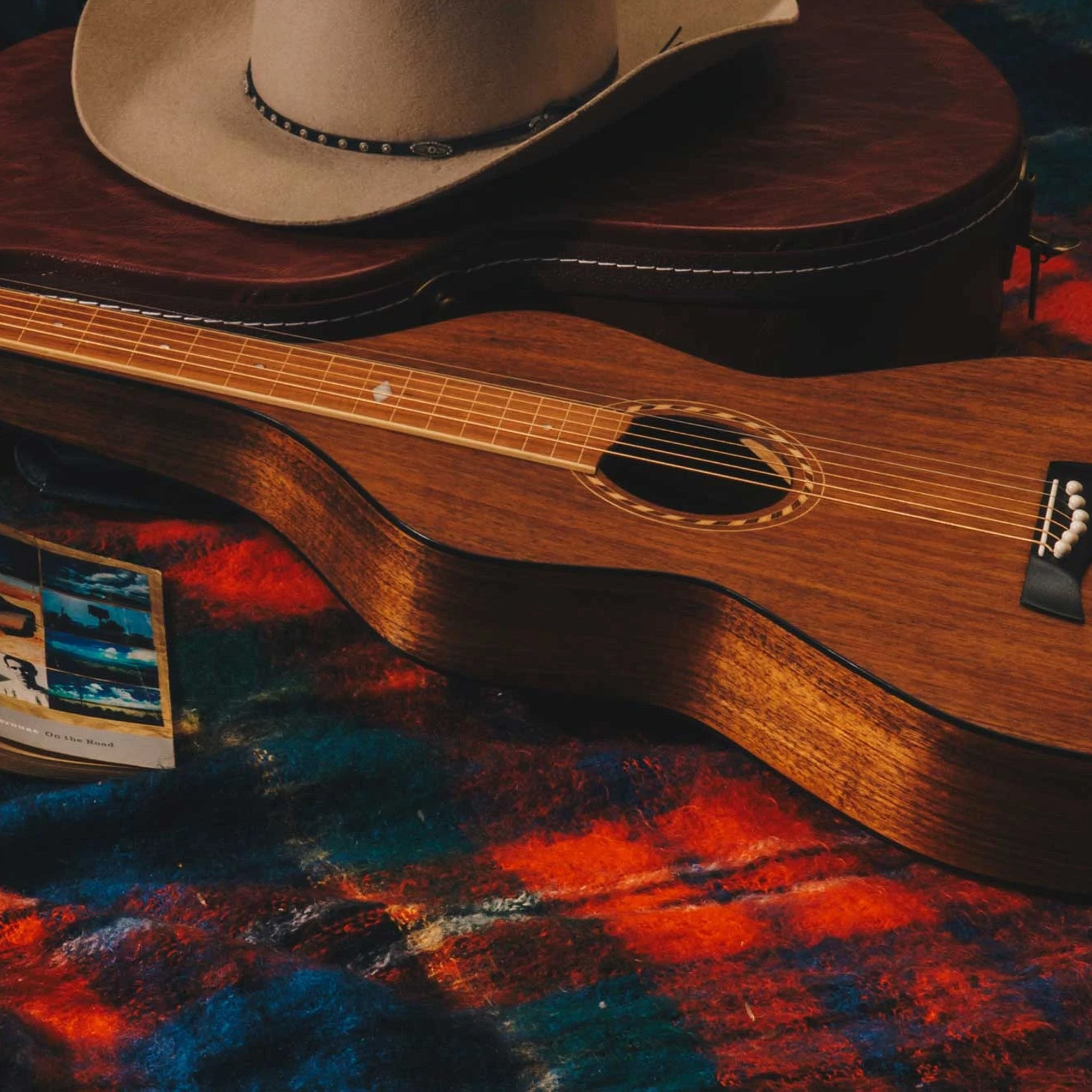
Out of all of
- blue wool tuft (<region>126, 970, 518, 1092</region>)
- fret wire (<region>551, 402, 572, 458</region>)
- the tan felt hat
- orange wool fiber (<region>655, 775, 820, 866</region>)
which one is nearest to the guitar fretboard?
fret wire (<region>551, 402, 572, 458</region>)

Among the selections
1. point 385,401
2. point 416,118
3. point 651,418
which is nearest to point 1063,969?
point 651,418

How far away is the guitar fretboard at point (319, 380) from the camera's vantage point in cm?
82

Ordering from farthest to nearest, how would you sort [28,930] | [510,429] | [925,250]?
1. [925,250]
2. [510,429]
3. [28,930]

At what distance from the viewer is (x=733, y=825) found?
0.80 m

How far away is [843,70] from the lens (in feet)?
3.59

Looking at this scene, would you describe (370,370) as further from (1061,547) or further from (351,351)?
(1061,547)

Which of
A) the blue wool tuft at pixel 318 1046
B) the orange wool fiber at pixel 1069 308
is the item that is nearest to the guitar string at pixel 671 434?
the blue wool tuft at pixel 318 1046

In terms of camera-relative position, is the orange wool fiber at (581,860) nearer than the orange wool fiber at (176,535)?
Yes

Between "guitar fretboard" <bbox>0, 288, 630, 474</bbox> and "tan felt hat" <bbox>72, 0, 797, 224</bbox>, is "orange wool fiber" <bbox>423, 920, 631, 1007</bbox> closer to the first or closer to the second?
"guitar fretboard" <bbox>0, 288, 630, 474</bbox>

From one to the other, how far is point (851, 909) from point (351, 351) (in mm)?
505

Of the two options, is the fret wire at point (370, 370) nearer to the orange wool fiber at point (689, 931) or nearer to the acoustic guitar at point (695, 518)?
the acoustic guitar at point (695, 518)

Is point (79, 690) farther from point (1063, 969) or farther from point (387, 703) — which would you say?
point (1063, 969)

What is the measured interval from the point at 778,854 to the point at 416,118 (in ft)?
1.94

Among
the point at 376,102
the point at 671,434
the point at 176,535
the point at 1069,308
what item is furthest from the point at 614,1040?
the point at 1069,308
